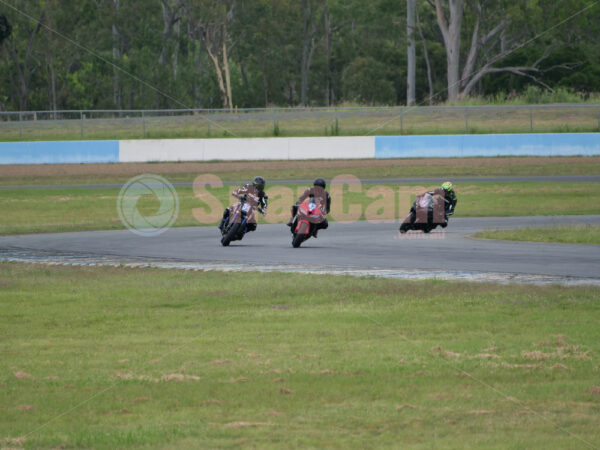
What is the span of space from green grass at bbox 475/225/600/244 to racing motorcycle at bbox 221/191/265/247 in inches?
197

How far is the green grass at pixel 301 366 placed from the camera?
5980 mm

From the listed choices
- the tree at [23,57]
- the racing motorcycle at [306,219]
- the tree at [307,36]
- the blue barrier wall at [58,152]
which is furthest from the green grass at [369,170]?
the tree at [307,36]

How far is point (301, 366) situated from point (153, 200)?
930 inches

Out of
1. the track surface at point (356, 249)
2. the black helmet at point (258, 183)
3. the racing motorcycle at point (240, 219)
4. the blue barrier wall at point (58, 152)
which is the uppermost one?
the blue barrier wall at point (58, 152)

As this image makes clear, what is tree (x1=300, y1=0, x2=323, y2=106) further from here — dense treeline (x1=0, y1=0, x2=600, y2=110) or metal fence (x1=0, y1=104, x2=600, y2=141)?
metal fence (x1=0, y1=104, x2=600, y2=141)

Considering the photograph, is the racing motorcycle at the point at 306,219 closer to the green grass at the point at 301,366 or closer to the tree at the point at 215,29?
the green grass at the point at 301,366

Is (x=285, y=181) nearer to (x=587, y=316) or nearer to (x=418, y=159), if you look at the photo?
(x=418, y=159)

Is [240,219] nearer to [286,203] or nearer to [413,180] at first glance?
[286,203]

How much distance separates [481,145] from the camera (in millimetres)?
38656

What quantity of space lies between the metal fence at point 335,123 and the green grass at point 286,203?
10843 mm

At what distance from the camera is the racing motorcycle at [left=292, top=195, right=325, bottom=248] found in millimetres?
17547

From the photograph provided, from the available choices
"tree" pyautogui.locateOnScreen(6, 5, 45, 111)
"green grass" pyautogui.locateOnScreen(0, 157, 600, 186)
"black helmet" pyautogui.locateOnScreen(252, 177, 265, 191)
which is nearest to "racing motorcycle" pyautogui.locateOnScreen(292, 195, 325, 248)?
"black helmet" pyautogui.locateOnScreen(252, 177, 265, 191)

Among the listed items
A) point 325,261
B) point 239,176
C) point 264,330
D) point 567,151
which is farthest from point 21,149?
point 264,330

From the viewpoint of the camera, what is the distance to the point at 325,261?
51.4 ft
